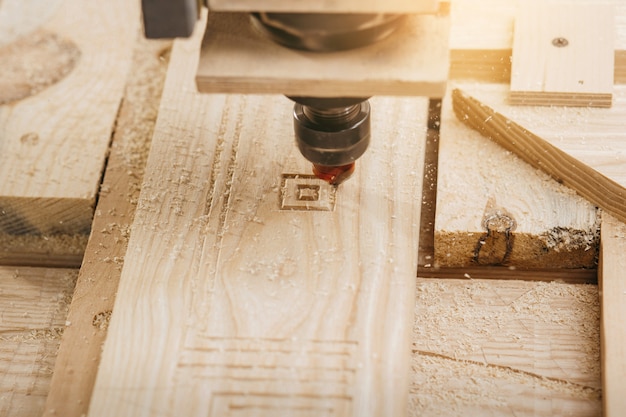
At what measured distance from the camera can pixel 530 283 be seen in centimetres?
153

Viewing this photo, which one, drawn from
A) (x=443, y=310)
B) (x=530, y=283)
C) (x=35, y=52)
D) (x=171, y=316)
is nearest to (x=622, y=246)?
(x=530, y=283)

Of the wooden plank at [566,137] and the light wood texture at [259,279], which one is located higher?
the wooden plank at [566,137]

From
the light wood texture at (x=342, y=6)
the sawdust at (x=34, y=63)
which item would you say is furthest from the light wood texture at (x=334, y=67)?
the sawdust at (x=34, y=63)

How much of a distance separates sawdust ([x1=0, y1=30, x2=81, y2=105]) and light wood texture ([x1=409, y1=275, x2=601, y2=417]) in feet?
3.25

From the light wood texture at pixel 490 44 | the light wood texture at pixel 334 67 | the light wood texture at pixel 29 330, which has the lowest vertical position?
the light wood texture at pixel 29 330

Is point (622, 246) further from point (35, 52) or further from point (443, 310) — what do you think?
point (35, 52)

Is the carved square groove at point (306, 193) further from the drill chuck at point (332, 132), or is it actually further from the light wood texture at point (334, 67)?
the light wood texture at point (334, 67)

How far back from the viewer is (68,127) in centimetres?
178

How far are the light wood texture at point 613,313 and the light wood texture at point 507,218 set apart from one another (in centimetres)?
3

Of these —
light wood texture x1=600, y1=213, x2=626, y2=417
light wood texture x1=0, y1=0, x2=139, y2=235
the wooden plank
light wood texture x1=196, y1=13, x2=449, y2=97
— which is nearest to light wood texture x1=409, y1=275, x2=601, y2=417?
light wood texture x1=600, y1=213, x2=626, y2=417

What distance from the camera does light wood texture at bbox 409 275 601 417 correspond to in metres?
1.37

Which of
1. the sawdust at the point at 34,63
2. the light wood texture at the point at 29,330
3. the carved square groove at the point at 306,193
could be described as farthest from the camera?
the sawdust at the point at 34,63

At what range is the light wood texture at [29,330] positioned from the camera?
4.68 ft

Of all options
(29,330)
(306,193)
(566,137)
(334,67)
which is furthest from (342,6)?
(29,330)
